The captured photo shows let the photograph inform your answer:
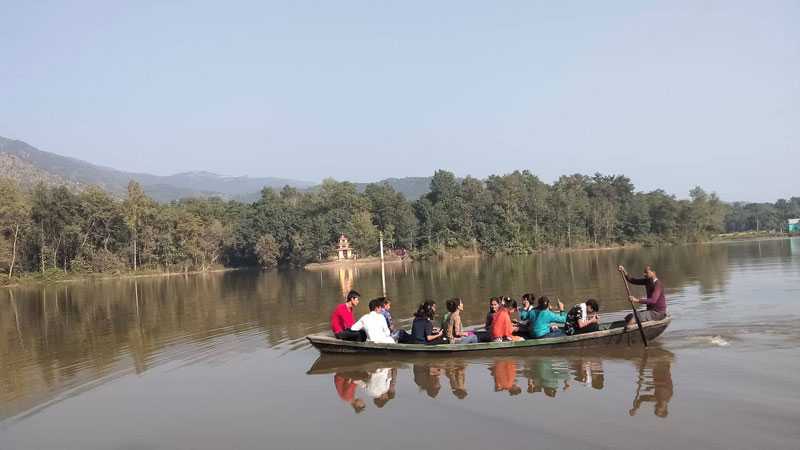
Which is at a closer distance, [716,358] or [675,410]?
[675,410]

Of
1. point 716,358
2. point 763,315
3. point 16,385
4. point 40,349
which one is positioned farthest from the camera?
point 40,349

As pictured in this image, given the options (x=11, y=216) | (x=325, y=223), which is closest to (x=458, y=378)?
(x=11, y=216)

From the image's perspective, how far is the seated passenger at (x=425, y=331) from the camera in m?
12.1

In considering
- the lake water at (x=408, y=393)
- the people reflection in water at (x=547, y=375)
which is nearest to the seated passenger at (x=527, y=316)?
the lake water at (x=408, y=393)

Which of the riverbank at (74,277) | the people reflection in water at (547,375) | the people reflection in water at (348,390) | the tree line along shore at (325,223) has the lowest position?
the people reflection in water at (348,390)

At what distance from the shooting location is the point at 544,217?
79.2 metres

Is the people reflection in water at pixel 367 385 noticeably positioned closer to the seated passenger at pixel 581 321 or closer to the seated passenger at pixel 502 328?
the seated passenger at pixel 502 328

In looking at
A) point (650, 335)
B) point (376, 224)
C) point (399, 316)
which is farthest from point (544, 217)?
point (650, 335)

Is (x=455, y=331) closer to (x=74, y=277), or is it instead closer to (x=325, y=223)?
(x=74, y=277)

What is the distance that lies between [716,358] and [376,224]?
225 feet

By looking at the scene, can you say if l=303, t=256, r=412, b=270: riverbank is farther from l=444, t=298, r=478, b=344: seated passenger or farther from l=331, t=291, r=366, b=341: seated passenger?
l=444, t=298, r=478, b=344: seated passenger

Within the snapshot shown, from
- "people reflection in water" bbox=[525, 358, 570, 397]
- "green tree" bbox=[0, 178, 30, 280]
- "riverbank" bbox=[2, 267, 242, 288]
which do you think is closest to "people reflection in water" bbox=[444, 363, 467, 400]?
"people reflection in water" bbox=[525, 358, 570, 397]

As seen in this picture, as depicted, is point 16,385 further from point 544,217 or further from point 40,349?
point 544,217

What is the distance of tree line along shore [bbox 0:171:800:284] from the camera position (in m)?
60.2
